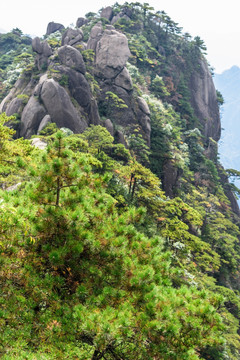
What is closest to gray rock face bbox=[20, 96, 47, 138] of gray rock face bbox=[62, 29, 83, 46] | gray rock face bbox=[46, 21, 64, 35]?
gray rock face bbox=[62, 29, 83, 46]

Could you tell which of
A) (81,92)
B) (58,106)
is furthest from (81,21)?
(58,106)

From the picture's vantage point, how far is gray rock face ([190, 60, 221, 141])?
44419 mm

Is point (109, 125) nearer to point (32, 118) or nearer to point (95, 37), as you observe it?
point (32, 118)

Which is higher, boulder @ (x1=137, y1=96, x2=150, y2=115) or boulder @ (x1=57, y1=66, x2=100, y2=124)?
boulder @ (x1=137, y1=96, x2=150, y2=115)

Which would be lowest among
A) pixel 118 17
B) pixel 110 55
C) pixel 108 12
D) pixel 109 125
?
pixel 109 125

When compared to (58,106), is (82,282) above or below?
below

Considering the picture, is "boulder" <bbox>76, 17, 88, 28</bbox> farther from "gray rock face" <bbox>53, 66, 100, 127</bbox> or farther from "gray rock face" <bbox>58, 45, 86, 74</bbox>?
"gray rock face" <bbox>53, 66, 100, 127</bbox>

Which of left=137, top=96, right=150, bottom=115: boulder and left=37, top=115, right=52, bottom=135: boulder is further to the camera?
left=137, top=96, right=150, bottom=115: boulder

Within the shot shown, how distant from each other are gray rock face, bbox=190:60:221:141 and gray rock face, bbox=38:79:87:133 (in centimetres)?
2871

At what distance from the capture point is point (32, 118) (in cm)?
2127

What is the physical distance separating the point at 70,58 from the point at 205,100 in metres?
31.0

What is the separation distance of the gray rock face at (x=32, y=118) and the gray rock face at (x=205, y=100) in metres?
30.9

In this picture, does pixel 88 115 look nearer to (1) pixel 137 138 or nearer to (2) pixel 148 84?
(1) pixel 137 138

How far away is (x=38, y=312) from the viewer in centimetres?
395
